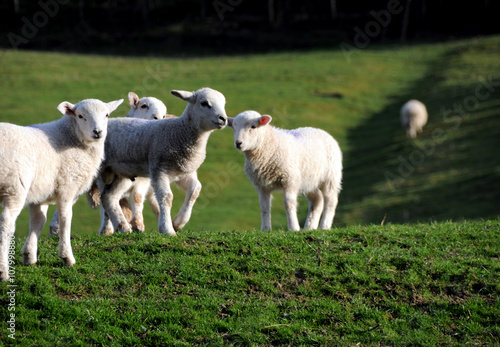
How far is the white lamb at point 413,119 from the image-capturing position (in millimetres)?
36125

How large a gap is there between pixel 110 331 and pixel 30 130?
2.77 m

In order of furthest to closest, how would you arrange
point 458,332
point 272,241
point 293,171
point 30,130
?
point 293,171 → point 272,241 → point 30,130 → point 458,332

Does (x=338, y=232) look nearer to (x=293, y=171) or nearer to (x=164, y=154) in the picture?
(x=293, y=171)

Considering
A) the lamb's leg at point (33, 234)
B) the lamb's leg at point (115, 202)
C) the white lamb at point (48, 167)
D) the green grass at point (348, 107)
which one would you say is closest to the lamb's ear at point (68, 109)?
the white lamb at point (48, 167)

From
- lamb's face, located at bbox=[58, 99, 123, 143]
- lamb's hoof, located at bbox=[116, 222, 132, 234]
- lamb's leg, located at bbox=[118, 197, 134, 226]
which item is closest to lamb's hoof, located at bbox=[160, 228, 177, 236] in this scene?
lamb's hoof, located at bbox=[116, 222, 132, 234]

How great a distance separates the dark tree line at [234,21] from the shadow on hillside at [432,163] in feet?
61.3

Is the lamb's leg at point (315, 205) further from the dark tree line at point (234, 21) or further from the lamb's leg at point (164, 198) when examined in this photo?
the dark tree line at point (234, 21)

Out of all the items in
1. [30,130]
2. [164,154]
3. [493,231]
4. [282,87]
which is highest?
[30,130]

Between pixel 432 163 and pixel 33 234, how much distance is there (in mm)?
25673

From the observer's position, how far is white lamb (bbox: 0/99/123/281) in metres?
7.72

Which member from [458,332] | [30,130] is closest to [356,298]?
[458,332]

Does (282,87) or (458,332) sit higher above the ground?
(458,332)

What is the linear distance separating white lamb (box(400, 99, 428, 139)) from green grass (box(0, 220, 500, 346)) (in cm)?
2653

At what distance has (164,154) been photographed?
1033cm
